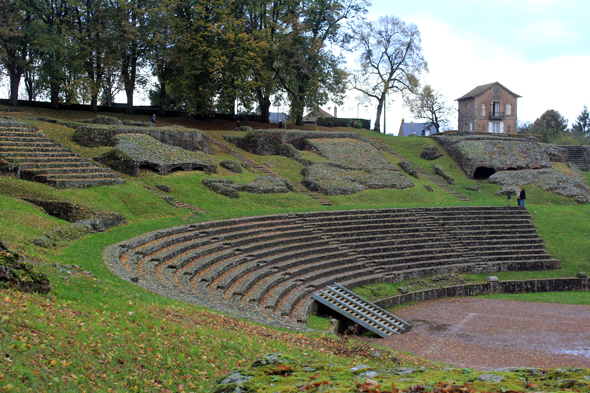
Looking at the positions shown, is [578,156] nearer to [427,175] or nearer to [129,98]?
[427,175]

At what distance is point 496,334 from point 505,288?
7.78 meters

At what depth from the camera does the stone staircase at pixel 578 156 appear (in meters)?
48.6

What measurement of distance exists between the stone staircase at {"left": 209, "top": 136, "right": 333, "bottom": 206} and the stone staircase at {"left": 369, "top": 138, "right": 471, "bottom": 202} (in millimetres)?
12322

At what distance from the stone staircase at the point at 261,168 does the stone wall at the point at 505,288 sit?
10.7 meters

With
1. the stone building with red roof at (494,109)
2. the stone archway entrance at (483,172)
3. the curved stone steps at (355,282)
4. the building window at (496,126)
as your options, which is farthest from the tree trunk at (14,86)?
the building window at (496,126)

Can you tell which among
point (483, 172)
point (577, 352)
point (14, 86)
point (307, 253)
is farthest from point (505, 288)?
point (14, 86)

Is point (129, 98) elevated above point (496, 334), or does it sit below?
above

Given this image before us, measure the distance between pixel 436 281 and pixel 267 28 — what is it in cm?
3364

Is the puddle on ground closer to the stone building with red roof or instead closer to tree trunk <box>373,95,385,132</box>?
tree trunk <box>373,95,385,132</box>

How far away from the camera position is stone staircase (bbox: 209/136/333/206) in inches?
1218

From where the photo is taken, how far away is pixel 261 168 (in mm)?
34625

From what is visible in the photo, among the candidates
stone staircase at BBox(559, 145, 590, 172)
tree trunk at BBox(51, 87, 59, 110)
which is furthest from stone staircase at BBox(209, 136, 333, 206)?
stone staircase at BBox(559, 145, 590, 172)

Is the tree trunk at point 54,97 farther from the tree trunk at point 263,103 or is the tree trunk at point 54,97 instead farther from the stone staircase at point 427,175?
the stone staircase at point 427,175

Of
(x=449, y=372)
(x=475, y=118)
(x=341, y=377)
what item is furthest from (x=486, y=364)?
(x=475, y=118)
